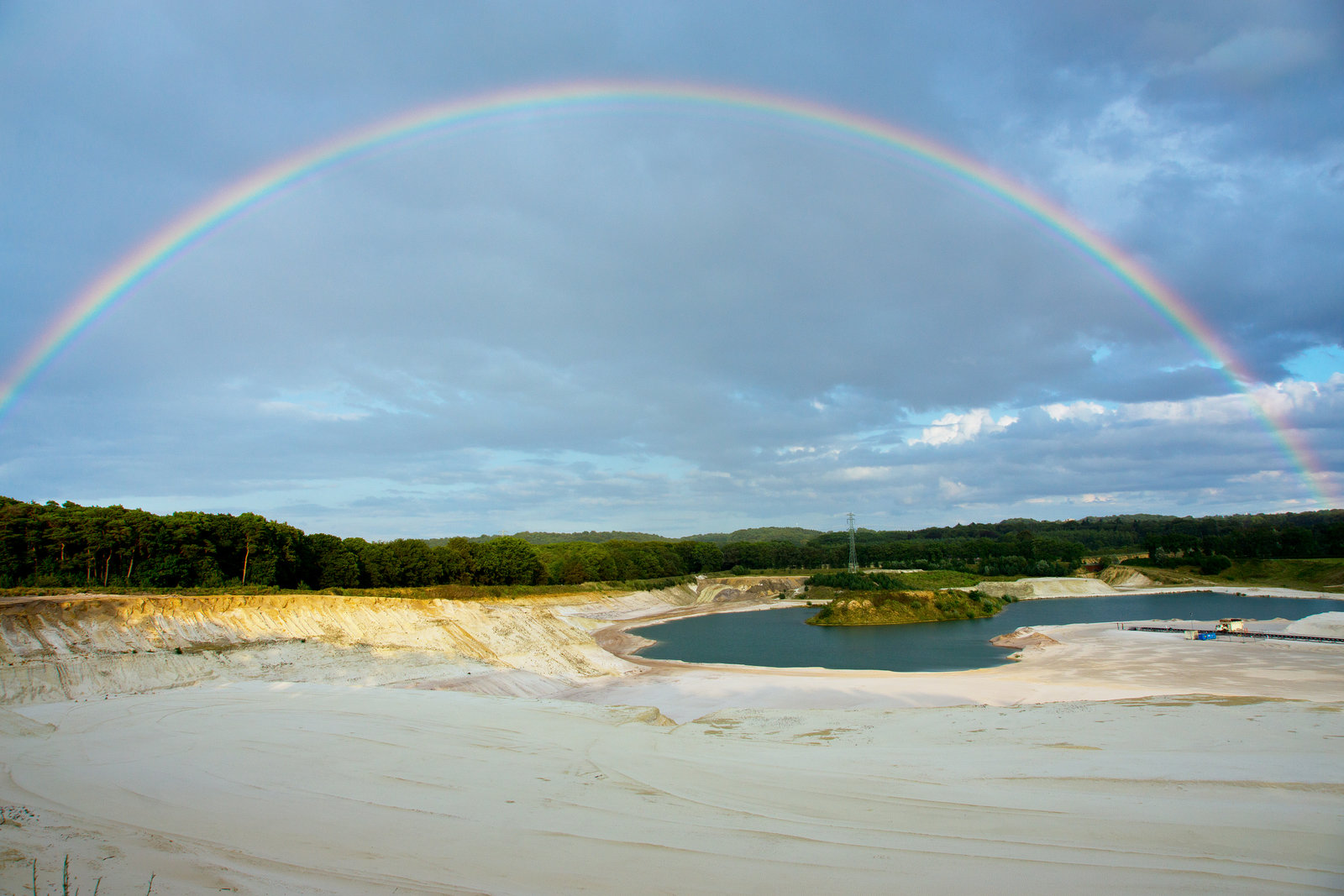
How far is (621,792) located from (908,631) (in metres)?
62.2

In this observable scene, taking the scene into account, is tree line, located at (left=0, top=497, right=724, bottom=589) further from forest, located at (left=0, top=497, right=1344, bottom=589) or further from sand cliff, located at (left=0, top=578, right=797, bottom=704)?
sand cliff, located at (left=0, top=578, right=797, bottom=704)

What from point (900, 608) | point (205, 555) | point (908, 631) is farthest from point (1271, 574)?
point (205, 555)

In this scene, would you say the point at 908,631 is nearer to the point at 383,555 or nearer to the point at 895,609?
the point at 895,609

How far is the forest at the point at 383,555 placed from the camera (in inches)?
1816

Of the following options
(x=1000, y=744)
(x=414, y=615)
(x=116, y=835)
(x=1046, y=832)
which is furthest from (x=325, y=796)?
(x=414, y=615)

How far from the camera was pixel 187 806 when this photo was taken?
980 centimetres

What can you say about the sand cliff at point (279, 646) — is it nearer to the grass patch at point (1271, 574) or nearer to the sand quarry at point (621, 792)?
the sand quarry at point (621, 792)

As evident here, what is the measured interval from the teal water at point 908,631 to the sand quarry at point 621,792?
30.0m

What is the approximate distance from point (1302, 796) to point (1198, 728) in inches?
224

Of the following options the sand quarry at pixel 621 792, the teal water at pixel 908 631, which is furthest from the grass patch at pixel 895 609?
the sand quarry at pixel 621 792

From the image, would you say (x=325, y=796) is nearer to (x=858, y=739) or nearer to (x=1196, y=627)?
(x=858, y=739)

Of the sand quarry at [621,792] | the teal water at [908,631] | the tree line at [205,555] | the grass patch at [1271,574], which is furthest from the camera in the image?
the grass patch at [1271,574]

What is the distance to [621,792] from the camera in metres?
Answer: 11.0

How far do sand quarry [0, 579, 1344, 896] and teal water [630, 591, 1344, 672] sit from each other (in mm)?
29958
